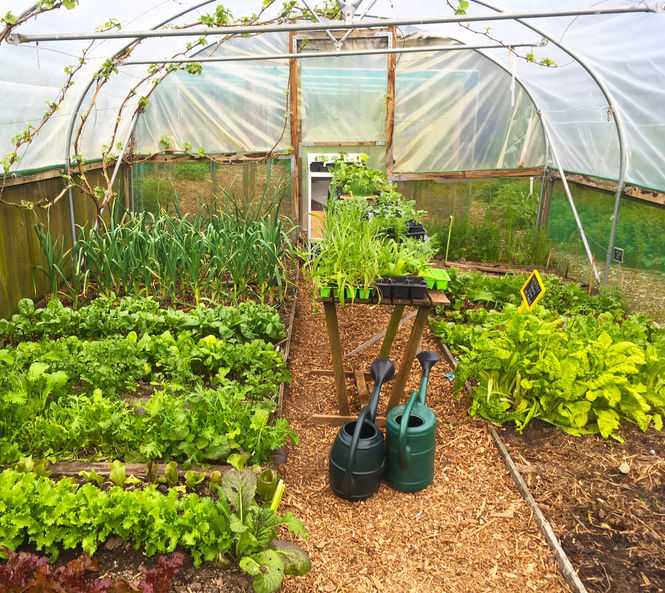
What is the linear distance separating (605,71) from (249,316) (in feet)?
11.7

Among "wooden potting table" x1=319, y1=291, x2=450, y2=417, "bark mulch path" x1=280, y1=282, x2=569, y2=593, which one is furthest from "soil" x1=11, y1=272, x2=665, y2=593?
"wooden potting table" x1=319, y1=291, x2=450, y2=417

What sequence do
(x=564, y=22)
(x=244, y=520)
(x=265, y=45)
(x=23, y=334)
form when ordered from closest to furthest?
1. (x=244, y=520)
2. (x=23, y=334)
3. (x=564, y=22)
4. (x=265, y=45)

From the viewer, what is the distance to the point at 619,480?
99.9 inches

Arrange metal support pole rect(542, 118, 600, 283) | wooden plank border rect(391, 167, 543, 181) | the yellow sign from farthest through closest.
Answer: wooden plank border rect(391, 167, 543, 181), metal support pole rect(542, 118, 600, 283), the yellow sign

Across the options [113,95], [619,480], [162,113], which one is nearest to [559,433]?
[619,480]

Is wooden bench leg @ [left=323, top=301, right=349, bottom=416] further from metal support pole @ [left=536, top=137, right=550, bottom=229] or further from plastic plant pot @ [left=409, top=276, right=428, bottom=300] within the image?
metal support pole @ [left=536, top=137, right=550, bottom=229]

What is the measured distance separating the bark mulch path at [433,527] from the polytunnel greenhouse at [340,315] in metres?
0.01

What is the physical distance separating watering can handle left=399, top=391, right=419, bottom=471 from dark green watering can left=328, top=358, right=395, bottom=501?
0.09 metres

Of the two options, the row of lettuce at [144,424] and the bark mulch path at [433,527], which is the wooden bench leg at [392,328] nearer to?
the bark mulch path at [433,527]

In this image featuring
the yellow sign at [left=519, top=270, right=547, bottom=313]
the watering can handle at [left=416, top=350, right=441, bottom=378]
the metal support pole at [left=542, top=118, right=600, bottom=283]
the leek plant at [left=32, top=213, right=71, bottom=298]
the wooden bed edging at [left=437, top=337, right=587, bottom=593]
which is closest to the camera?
the wooden bed edging at [left=437, top=337, right=587, bottom=593]

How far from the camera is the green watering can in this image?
2414mm

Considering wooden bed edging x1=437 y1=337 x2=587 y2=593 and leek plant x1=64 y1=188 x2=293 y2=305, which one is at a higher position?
leek plant x1=64 y1=188 x2=293 y2=305

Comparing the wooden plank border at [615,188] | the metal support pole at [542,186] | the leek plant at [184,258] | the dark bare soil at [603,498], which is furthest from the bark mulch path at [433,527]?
the metal support pole at [542,186]

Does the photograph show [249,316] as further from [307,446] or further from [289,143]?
[289,143]
